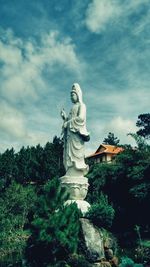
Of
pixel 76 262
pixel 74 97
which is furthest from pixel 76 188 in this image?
pixel 74 97

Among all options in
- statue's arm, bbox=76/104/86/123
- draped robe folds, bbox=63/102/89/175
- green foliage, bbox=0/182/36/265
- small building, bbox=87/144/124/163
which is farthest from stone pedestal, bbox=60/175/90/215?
small building, bbox=87/144/124/163

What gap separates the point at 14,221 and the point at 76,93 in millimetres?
7176

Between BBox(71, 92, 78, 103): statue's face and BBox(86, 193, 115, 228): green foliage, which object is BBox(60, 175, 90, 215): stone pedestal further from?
BBox(71, 92, 78, 103): statue's face

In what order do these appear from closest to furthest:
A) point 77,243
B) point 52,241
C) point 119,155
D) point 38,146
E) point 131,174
A: point 52,241, point 77,243, point 131,174, point 119,155, point 38,146

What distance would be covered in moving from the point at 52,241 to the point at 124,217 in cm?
792

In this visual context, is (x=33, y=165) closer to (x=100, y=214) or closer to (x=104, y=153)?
(x=104, y=153)

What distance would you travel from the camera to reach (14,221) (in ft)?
58.2

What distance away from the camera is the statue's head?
→ 1442 centimetres

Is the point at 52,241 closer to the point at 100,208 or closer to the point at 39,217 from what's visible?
the point at 39,217

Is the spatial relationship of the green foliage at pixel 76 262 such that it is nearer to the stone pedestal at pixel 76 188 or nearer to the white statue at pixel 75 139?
the stone pedestal at pixel 76 188

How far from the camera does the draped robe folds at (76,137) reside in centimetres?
1378

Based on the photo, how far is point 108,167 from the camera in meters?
18.4

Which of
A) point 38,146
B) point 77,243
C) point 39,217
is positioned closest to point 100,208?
point 77,243

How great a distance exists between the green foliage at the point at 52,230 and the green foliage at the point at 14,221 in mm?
2266
